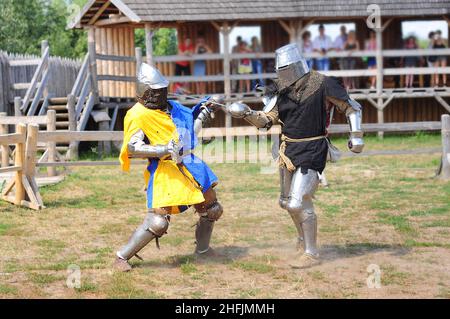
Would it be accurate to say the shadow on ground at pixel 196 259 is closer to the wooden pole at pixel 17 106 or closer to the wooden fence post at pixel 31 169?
the wooden fence post at pixel 31 169

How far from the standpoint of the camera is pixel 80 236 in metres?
8.48

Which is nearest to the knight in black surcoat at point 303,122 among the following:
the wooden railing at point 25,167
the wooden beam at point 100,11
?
the wooden railing at point 25,167

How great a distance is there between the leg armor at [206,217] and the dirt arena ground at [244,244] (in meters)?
0.20

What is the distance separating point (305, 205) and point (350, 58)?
15002mm

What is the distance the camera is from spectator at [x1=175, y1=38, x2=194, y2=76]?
66.0 feet

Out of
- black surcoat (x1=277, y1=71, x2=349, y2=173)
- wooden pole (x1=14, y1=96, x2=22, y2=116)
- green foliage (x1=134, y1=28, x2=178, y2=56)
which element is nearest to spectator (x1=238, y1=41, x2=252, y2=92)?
wooden pole (x1=14, y1=96, x2=22, y2=116)

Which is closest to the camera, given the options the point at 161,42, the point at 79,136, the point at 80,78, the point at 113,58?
the point at 79,136

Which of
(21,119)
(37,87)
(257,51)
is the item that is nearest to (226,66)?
(257,51)

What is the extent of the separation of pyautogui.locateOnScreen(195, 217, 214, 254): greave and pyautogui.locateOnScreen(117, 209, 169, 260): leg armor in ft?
1.73

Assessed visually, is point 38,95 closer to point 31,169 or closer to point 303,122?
point 31,169

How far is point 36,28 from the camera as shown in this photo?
30.8 meters

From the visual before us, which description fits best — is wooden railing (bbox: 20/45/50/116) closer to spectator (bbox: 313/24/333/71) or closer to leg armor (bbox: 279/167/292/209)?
spectator (bbox: 313/24/333/71)

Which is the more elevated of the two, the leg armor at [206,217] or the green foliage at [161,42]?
the green foliage at [161,42]

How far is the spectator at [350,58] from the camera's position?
68.0 ft
